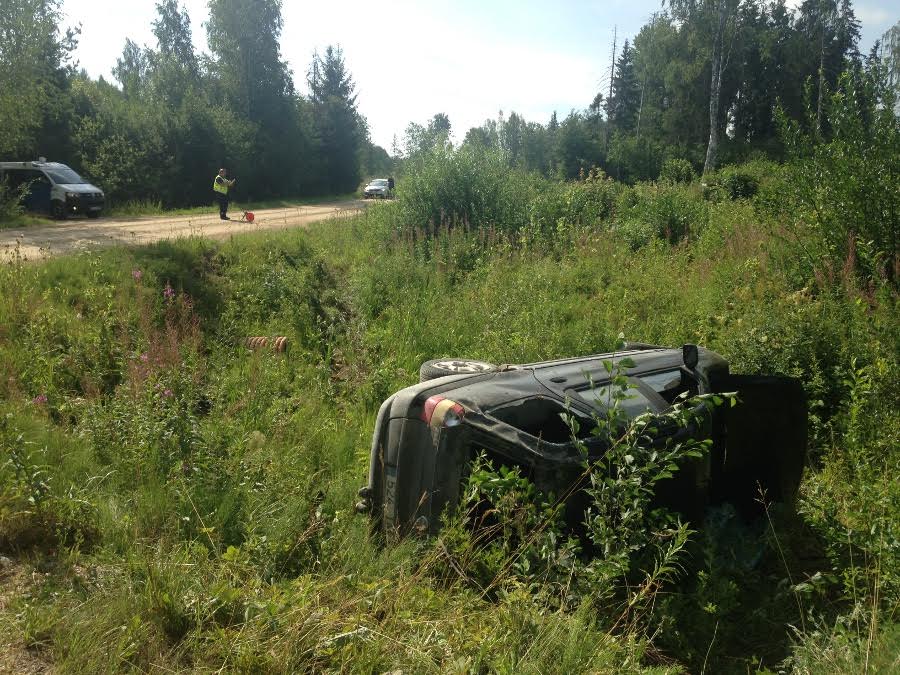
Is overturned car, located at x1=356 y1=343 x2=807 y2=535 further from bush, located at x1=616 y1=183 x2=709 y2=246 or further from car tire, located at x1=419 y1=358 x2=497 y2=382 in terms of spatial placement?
bush, located at x1=616 y1=183 x2=709 y2=246

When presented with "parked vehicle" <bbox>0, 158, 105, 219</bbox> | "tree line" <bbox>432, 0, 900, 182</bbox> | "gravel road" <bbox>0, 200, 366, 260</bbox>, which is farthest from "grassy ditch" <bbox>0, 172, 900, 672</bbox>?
"tree line" <bbox>432, 0, 900, 182</bbox>

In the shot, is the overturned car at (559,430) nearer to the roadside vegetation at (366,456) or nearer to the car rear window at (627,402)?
the car rear window at (627,402)

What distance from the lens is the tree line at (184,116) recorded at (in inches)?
875

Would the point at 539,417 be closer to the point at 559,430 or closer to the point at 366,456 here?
the point at 559,430

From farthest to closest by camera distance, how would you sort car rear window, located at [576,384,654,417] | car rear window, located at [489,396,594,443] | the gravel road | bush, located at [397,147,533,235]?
bush, located at [397,147,533,235], the gravel road, car rear window, located at [576,384,654,417], car rear window, located at [489,396,594,443]

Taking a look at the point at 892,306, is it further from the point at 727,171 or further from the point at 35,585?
the point at 727,171

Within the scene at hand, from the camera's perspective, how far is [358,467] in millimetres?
5895

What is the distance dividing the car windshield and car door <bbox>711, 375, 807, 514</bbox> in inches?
874

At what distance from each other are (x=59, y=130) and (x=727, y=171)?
90.7ft

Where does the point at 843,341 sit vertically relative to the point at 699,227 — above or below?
below

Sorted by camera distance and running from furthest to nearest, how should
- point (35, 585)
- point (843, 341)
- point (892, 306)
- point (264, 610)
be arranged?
1. point (892, 306)
2. point (843, 341)
3. point (35, 585)
4. point (264, 610)

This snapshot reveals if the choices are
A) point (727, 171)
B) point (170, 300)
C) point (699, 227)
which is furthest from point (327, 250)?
point (727, 171)

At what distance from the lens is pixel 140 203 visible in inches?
1057

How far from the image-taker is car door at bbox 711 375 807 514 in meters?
5.16
